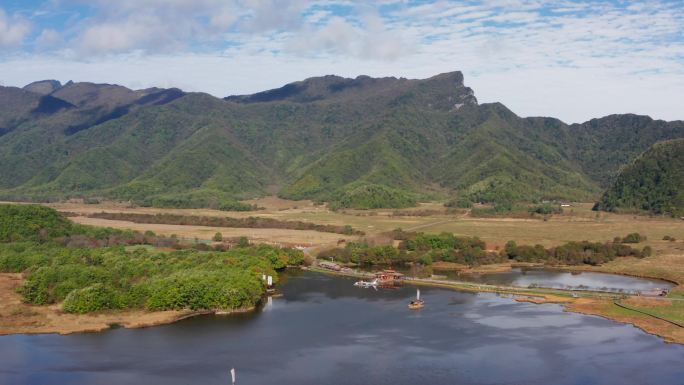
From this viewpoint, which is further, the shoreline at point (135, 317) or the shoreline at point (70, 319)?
the shoreline at point (70, 319)

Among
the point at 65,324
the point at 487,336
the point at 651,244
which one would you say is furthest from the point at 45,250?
the point at 651,244

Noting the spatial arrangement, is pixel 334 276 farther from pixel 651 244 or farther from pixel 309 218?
pixel 309 218

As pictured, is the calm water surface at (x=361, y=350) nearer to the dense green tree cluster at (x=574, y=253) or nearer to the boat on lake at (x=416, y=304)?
the boat on lake at (x=416, y=304)

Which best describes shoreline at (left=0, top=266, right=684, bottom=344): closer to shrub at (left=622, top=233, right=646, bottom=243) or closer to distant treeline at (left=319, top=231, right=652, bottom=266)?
distant treeline at (left=319, top=231, right=652, bottom=266)

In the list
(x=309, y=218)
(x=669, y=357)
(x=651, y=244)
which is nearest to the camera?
(x=669, y=357)

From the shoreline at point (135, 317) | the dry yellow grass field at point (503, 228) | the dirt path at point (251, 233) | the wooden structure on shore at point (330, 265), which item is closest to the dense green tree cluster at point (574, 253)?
the dry yellow grass field at point (503, 228)

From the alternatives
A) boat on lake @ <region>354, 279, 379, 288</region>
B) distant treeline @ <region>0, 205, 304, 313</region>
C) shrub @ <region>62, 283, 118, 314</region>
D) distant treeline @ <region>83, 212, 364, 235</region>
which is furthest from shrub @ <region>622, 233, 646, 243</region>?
shrub @ <region>62, 283, 118, 314</region>

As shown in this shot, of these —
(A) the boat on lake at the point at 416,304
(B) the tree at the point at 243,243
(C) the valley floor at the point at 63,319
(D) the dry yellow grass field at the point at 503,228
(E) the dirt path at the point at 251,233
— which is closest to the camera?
(C) the valley floor at the point at 63,319
